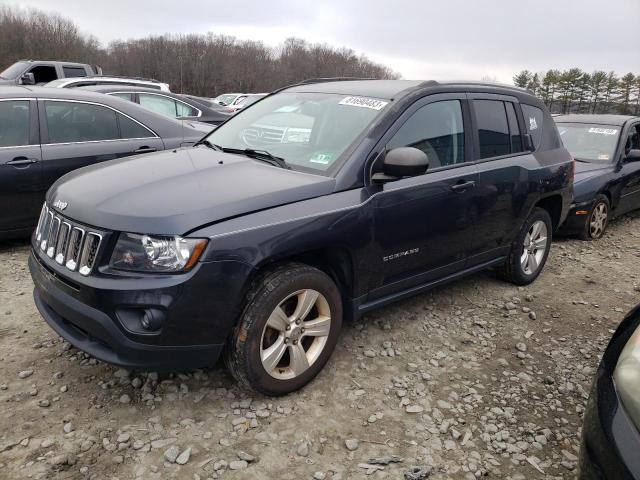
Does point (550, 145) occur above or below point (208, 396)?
above

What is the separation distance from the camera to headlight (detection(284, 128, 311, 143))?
3350 millimetres

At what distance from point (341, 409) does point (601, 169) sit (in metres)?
5.61

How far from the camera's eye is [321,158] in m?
3.12

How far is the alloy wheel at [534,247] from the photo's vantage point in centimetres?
464

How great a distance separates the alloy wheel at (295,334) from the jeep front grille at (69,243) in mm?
955

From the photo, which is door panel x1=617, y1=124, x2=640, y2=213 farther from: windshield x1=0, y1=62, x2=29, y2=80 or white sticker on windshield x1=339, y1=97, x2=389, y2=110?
windshield x1=0, y1=62, x2=29, y2=80

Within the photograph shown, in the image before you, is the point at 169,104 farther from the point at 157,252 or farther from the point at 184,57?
the point at 184,57

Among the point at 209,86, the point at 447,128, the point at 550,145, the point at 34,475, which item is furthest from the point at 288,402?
the point at 209,86

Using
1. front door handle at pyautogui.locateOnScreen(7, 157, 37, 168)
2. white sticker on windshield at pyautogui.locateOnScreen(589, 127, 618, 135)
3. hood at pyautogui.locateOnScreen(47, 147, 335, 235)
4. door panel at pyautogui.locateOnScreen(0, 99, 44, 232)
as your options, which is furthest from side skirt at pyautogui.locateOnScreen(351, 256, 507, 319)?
white sticker on windshield at pyautogui.locateOnScreen(589, 127, 618, 135)

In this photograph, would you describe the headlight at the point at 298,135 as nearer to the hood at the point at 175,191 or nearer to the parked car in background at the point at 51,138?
the hood at the point at 175,191

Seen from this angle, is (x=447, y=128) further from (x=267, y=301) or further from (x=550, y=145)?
(x=267, y=301)

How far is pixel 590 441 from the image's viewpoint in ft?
5.36

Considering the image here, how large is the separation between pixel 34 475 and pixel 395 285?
227 centimetres

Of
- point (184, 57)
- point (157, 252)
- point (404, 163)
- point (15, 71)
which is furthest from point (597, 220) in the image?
point (184, 57)
